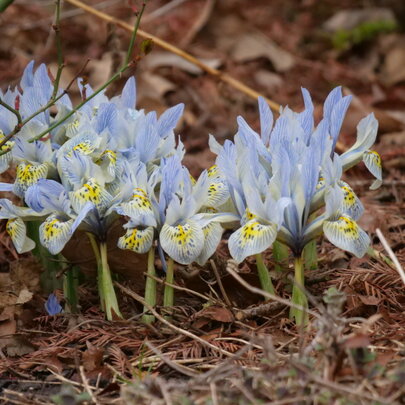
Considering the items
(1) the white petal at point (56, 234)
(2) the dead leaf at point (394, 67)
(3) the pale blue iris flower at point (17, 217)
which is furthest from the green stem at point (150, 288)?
(2) the dead leaf at point (394, 67)

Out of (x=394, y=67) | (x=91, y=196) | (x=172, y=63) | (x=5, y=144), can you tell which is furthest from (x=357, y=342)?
(x=394, y=67)

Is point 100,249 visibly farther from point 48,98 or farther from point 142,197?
point 48,98

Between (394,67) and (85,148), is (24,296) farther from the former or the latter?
(394,67)

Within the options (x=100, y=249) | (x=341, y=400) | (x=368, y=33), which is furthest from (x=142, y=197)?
(x=368, y=33)

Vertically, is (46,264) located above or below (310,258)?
above

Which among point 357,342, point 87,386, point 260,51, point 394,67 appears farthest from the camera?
point 260,51

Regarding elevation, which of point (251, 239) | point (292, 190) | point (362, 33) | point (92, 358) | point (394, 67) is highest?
point (362, 33)

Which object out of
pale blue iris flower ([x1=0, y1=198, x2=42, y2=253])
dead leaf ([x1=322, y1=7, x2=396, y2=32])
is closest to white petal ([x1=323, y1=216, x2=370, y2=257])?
pale blue iris flower ([x1=0, y1=198, x2=42, y2=253])
